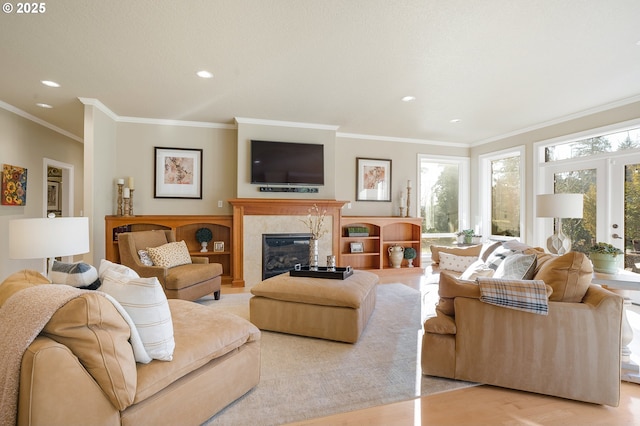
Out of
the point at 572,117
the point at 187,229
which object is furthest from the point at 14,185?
the point at 572,117

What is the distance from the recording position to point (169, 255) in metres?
3.81

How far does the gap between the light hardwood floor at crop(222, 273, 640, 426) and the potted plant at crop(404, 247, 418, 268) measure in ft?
12.8

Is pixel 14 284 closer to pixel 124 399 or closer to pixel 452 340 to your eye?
pixel 124 399

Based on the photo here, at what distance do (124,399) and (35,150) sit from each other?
17.9ft

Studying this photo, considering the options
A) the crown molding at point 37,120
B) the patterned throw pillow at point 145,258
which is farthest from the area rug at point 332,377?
the crown molding at point 37,120

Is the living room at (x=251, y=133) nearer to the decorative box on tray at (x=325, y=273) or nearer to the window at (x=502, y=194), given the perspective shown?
the window at (x=502, y=194)

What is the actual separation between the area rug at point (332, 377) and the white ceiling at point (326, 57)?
8.41ft

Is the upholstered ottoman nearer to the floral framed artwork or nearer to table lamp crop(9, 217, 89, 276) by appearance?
table lamp crop(9, 217, 89, 276)

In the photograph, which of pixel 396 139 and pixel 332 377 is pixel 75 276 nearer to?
pixel 332 377

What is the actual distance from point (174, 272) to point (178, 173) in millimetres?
2088

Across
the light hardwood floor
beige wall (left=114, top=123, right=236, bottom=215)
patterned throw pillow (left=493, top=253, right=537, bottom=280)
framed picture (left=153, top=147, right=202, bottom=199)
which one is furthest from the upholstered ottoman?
framed picture (left=153, top=147, right=202, bottom=199)

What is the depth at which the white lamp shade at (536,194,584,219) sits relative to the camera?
3.20 metres

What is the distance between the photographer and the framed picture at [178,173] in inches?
196

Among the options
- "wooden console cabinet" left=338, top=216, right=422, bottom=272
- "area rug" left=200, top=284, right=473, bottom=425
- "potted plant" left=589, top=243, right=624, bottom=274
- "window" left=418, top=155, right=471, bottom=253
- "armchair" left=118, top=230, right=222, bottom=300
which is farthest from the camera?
"window" left=418, top=155, right=471, bottom=253
